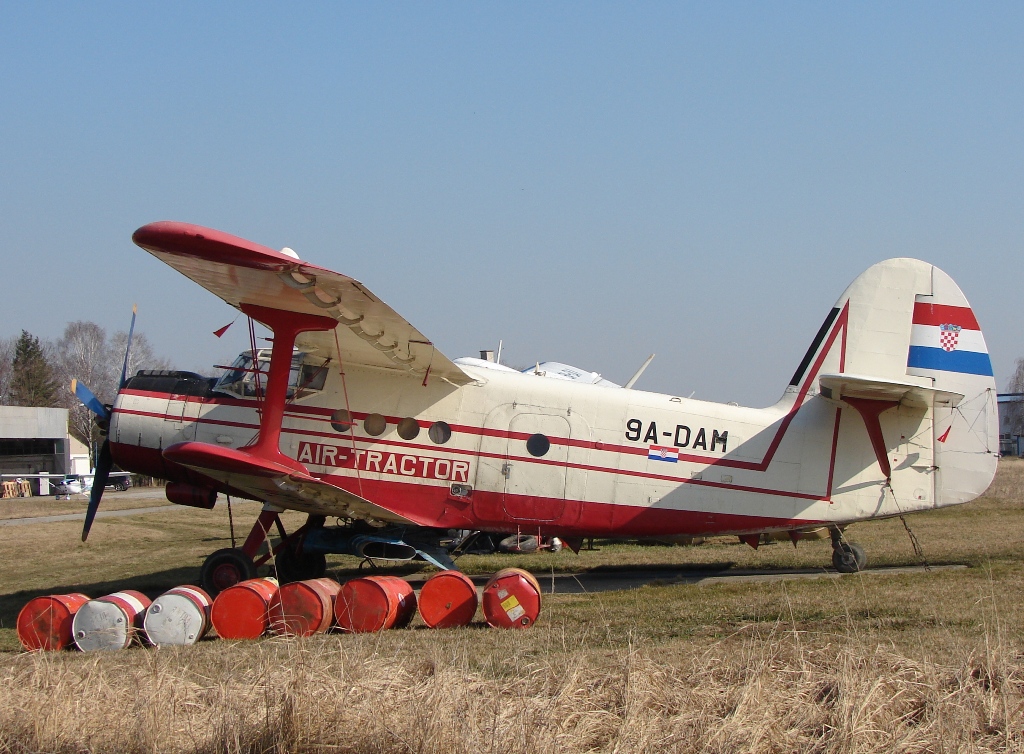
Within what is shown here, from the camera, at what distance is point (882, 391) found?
1106cm

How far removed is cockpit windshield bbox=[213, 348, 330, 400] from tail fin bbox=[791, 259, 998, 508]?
6.28 m

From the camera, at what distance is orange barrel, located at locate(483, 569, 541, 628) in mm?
8508

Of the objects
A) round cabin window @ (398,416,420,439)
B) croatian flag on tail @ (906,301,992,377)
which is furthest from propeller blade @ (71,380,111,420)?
croatian flag on tail @ (906,301,992,377)

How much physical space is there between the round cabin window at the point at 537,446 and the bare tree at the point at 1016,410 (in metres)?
105

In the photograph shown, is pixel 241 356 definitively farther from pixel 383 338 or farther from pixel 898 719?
pixel 898 719

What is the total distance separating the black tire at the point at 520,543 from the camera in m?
15.2

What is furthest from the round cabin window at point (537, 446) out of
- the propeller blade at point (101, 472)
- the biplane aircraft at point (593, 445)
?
the propeller blade at point (101, 472)

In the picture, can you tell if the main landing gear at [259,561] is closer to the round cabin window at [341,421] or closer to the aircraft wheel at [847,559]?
the round cabin window at [341,421]

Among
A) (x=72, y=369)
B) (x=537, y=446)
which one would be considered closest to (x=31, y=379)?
(x=72, y=369)

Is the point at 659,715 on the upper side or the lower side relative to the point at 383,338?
lower

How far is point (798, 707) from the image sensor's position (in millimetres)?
4941

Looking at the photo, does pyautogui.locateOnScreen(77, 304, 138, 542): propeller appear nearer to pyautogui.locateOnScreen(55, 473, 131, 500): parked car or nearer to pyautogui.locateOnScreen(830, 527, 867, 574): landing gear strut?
pyautogui.locateOnScreen(830, 527, 867, 574): landing gear strut

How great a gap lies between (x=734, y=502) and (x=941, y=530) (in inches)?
321

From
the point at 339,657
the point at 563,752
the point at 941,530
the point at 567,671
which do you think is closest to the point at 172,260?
the point at 339,657
